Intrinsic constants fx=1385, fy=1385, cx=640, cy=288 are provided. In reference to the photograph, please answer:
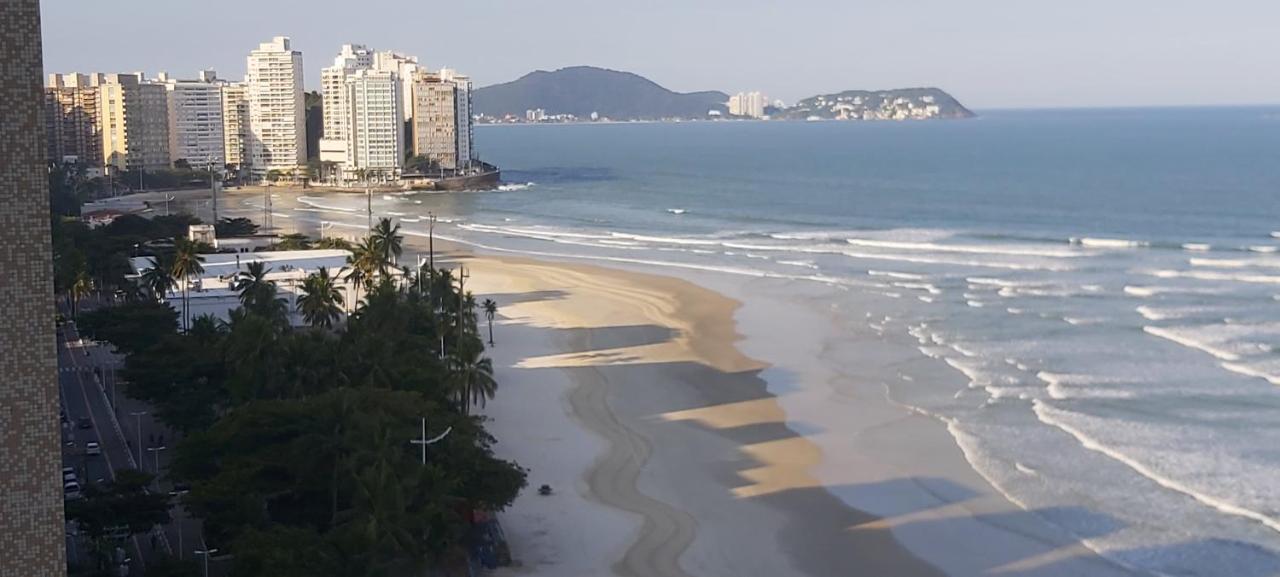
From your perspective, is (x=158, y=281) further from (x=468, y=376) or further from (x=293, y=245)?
(x=293, y=245)

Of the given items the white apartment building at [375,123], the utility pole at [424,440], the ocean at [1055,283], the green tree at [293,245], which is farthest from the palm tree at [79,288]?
the white apartment building at [375,123]

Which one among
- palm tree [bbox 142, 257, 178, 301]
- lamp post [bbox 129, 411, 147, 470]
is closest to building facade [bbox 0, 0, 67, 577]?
lamp post [bbox 129, 411, 147, 470]

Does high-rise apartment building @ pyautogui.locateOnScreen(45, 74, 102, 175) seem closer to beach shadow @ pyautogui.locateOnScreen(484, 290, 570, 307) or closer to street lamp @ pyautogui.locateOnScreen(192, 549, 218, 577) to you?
beach shadow @ pyautogui.locateOnScreen(484, 290, 570, 307)

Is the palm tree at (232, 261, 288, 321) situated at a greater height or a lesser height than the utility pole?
greater

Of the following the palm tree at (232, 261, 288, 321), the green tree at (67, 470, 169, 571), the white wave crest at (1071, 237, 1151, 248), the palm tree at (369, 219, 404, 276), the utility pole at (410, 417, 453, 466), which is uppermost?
the palm tree at (369, 219, 404, 276)

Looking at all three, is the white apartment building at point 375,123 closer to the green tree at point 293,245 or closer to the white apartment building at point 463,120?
the white apartment building at point 463,120

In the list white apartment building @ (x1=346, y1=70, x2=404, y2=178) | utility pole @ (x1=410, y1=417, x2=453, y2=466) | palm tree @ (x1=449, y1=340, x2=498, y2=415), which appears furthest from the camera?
white apartment building @ (x1=346, y1=70, x2=404, y2=178)

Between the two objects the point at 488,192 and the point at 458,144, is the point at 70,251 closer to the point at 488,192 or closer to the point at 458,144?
the point at 488,192
